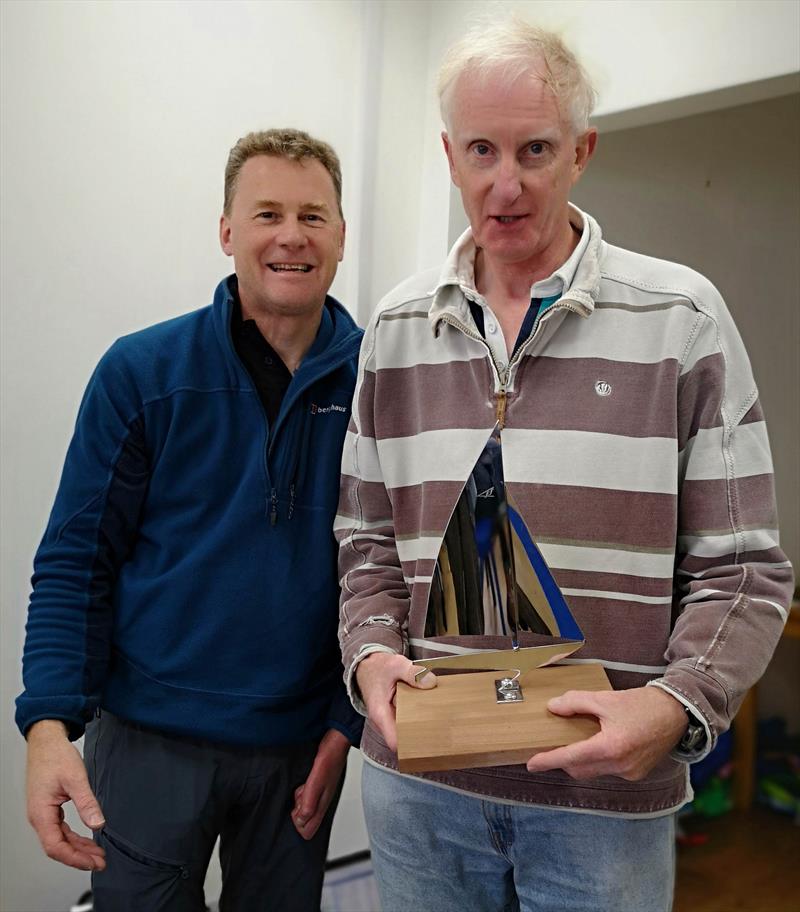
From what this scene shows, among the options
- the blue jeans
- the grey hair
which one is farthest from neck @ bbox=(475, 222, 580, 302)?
the blue jeans

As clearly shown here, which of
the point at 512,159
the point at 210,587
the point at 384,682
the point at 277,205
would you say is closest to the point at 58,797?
the point at 210,587

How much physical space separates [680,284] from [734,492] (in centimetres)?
25

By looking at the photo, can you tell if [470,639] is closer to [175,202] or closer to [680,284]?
[680,284]

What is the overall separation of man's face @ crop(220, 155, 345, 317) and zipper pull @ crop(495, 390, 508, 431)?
0.41m

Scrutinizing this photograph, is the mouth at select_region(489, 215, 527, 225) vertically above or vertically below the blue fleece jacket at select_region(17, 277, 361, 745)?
above

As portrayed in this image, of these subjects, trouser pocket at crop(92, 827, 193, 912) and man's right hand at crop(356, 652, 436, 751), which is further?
trouser pocket at crop(92, 827, 193, 912)

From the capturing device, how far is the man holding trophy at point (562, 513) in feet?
3.44

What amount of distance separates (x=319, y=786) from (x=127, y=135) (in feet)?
4.64

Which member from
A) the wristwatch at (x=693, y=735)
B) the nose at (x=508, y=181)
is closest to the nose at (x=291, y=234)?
the nose at (x=508, y=181)

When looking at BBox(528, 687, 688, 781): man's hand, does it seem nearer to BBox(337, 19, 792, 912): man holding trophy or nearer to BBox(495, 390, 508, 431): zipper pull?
BBox(337, 19, 792, 912): man holding trophy

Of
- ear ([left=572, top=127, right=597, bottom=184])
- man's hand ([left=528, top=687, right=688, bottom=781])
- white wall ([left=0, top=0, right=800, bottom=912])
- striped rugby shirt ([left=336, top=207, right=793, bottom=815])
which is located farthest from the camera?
white wall ([left=0, top=0, right=800, bottom=912])

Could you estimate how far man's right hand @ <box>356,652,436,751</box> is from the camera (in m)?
1.07

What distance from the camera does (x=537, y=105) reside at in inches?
42.8

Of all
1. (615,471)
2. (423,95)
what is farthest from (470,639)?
(423,95)
